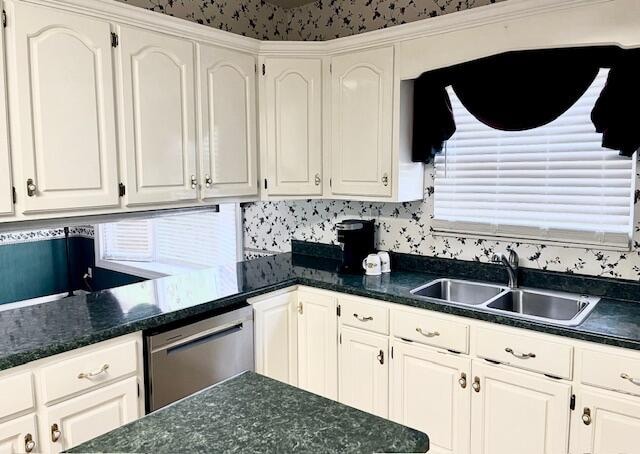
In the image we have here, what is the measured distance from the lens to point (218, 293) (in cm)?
246

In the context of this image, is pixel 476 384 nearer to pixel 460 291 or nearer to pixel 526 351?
pixel 526 351

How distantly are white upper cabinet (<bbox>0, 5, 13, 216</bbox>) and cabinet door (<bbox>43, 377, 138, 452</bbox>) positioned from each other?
78 cm

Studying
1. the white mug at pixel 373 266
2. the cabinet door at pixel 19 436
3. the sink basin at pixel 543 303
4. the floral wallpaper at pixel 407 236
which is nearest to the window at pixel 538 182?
the floral wallpaper at pixel 407 236

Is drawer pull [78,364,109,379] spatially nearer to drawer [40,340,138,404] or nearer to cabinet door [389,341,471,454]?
drawer [40,340,138,404]

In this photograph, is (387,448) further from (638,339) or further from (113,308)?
(113,308)

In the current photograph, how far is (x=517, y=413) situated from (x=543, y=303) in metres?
0.62

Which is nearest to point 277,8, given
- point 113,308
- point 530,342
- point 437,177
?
point 437,177

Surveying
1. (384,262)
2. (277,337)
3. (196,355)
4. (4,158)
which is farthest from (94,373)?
(384,262)

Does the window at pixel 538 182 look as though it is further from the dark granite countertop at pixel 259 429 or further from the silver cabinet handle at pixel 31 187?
the silver cabinet handle at pixel 31 187

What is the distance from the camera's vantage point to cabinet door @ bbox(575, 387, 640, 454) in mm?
1817

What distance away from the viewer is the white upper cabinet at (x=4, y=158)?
1.90 m

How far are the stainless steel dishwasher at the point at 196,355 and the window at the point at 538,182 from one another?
4.16 ft

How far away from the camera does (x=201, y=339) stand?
2307mm

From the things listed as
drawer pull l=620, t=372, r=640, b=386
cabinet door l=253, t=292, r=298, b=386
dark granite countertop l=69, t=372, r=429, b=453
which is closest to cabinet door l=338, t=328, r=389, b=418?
cabinet door l=253, t=292, r=298, b=386
